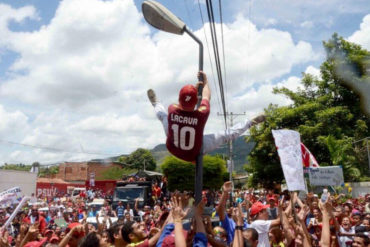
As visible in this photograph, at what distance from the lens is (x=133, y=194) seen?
63.2 feet

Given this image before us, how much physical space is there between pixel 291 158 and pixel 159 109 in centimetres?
248

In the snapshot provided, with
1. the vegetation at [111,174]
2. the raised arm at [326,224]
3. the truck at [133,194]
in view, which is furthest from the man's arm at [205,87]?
the vegetation at [111,174]

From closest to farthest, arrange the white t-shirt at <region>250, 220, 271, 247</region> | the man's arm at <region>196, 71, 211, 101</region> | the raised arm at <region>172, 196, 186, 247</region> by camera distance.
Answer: the raised arm at <region>172, 196, 186, 247</region>, the man's arm at <region>196, 71, 211, 101</region>, the white t-shirt at <region>250, 220, 271, 247</region>

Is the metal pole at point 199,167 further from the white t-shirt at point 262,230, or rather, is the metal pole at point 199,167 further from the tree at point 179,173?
the tree at point 179,173

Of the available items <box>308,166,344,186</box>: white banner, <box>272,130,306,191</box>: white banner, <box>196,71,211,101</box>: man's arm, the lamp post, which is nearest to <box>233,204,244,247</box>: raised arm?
the lamp post

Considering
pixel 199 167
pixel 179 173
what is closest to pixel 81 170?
pixel 179 173

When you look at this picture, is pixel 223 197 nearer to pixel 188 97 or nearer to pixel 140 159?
pixel 188 97

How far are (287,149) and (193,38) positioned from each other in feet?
9.09

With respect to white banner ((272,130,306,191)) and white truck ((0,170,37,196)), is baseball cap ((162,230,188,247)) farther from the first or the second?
white truck ((0,170,37,196))

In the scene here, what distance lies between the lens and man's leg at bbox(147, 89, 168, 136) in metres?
3.95

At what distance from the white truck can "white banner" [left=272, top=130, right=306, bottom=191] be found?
32.1m

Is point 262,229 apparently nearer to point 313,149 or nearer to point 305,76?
point 313,149

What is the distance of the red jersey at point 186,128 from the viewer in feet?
11.6

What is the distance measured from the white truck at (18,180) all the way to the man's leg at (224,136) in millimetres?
32914
